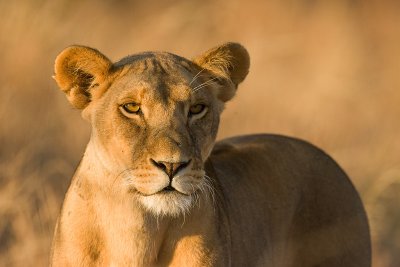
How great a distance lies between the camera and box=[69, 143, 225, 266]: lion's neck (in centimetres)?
505

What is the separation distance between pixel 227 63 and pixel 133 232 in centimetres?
90

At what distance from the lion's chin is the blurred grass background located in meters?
2.24

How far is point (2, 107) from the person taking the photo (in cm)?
802

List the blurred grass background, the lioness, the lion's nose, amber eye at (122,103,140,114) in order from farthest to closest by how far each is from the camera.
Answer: the blurred grass background
amber eye at (122,103,140,114)
the lioness
the lion's nose

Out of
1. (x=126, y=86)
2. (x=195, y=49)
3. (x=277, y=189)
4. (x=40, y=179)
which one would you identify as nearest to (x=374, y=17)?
(x=195, y=49)

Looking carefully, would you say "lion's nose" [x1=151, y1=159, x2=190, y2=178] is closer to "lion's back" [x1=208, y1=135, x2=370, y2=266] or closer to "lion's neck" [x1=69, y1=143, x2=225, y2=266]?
"lion's neck" [x1=69, y1=143, x2=225, y2=266]

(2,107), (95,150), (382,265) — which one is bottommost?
(382,265)

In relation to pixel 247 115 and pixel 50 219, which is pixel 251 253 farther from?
pixel 247 115

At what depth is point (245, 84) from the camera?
11.6 m

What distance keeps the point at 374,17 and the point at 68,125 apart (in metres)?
6.19

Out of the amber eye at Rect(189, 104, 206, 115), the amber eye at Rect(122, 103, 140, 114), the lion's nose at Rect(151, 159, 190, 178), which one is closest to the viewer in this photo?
the lion's nose at Rect(151, 159, 190, 178)

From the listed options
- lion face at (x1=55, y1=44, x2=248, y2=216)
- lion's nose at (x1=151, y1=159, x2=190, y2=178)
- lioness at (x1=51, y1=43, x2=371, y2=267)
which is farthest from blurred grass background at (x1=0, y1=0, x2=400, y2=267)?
lion's nose at (x1=151, y1=159, x2=190, y2=178)

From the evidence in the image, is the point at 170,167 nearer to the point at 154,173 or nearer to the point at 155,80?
the point at 154,173

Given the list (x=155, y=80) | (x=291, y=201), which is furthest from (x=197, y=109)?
(x=291, y=201)
